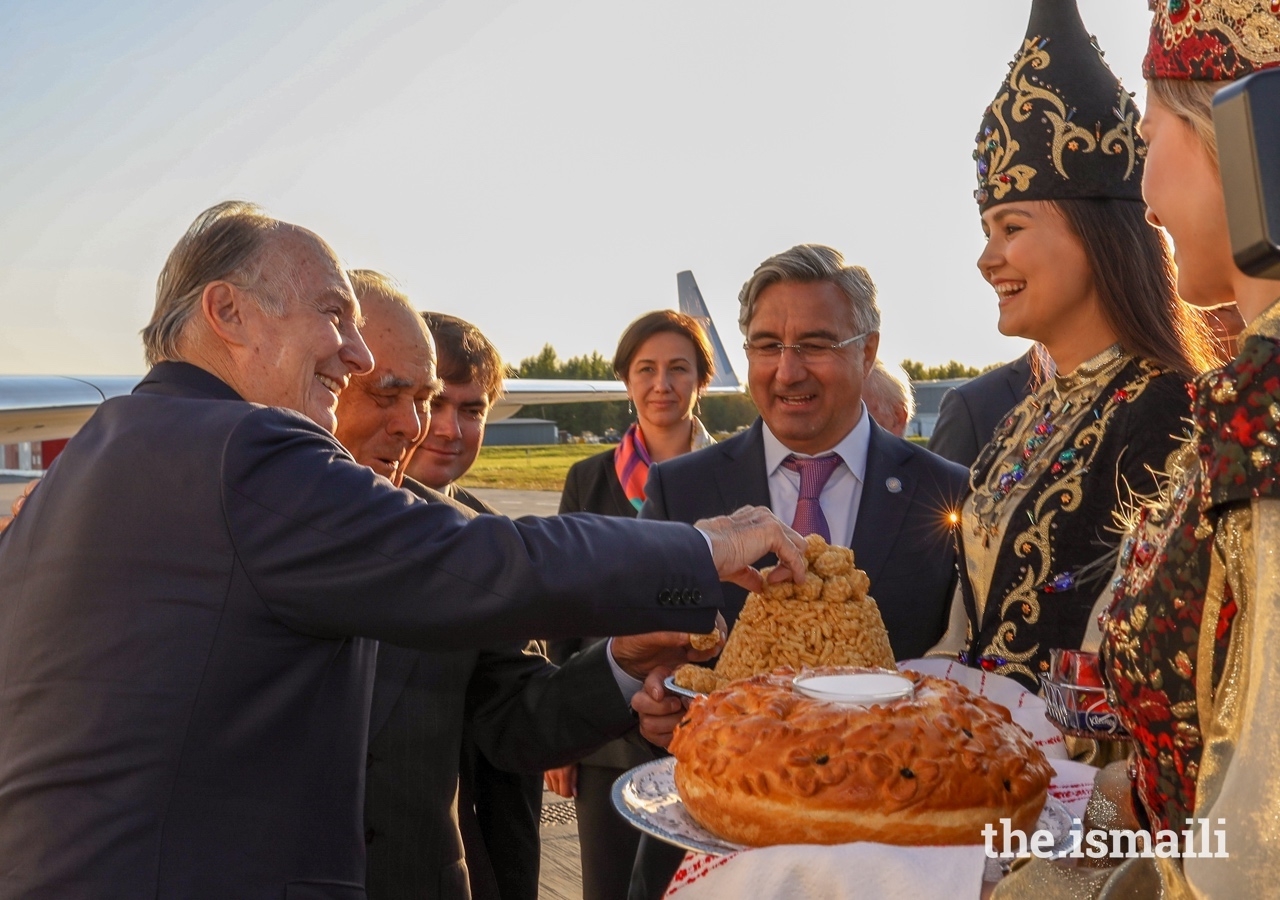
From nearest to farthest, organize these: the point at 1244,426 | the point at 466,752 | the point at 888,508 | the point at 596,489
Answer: the point at 1244,426 < the point at 466,752 < the point at 888,508 < the point at 596,489

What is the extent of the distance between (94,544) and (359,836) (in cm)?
86

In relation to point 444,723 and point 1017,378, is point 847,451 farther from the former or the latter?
point 1017,378

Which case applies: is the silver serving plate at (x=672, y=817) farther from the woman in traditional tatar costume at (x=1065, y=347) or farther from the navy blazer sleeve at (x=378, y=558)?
the woman in traditional tatar costume at (x=1065, y=347)

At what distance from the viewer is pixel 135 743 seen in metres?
2.29

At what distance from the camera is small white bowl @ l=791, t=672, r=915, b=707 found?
6.47 ft

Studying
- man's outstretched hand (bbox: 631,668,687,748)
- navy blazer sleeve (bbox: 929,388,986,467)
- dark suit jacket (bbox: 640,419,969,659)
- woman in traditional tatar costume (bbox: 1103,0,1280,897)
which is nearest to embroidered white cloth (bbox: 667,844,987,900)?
woman in traditional tatar costume (bbox: 1103,0,1280,897)

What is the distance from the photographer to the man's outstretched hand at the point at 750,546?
2727mm

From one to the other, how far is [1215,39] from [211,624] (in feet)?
6.65

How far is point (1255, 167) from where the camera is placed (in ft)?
2.93

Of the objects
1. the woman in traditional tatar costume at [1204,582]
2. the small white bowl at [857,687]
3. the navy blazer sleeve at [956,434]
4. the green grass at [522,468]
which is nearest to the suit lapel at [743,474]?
the navy blazer sleeve at [956,434]

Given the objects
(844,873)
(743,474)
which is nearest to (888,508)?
(743,474)

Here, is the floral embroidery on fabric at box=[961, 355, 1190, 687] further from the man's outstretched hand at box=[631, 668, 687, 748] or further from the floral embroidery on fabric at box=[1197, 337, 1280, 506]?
the floral embroidery on fabric at box=[1197, 337, 1280, 506]

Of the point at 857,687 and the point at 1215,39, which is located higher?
the point at 1215,39

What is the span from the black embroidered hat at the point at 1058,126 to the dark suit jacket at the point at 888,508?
1.15 m
